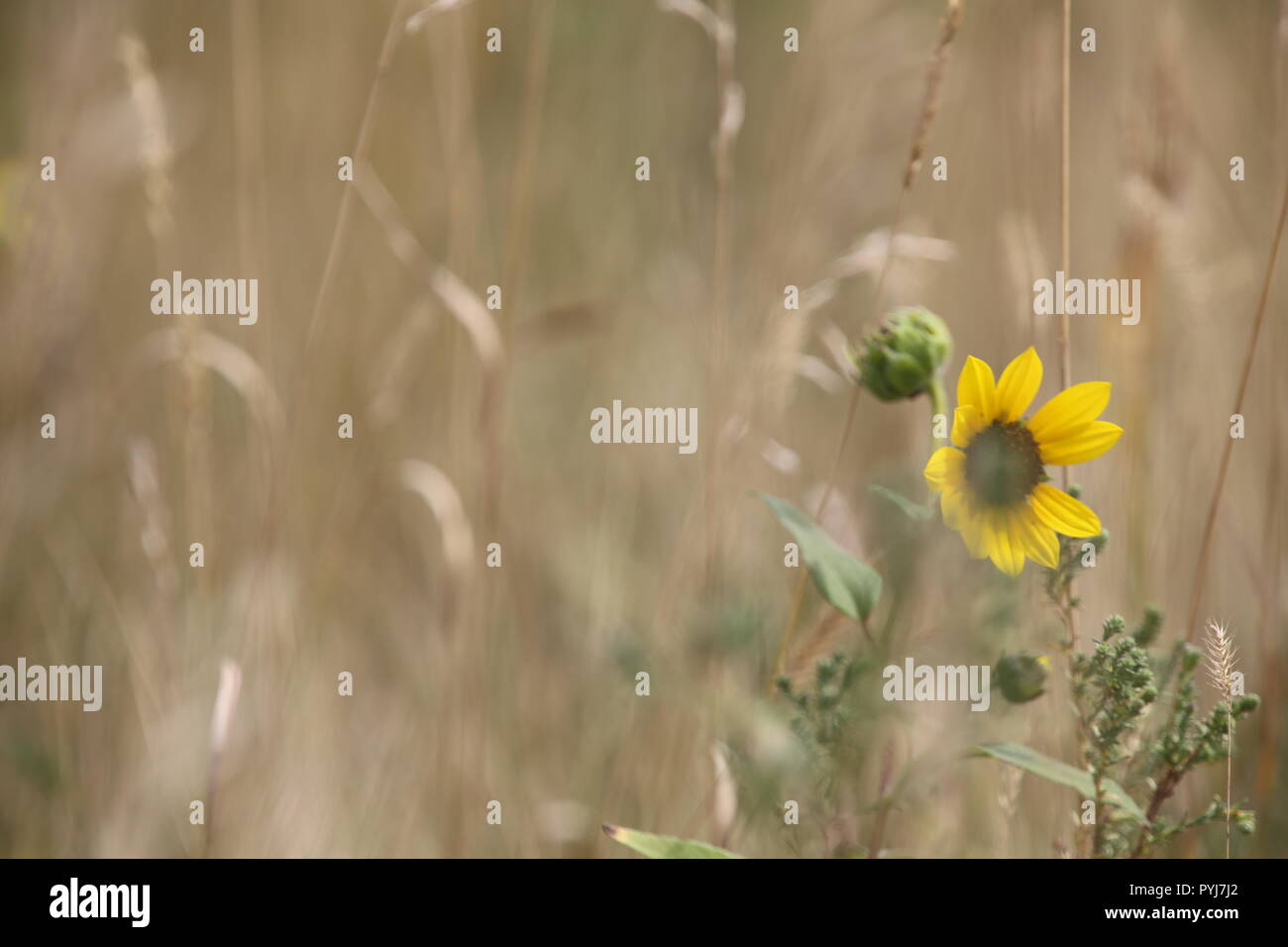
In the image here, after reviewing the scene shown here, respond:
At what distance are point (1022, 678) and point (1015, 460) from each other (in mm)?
164

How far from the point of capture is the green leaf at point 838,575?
2.29ft

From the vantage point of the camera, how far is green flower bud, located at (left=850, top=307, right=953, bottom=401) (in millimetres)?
761

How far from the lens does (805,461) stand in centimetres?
172

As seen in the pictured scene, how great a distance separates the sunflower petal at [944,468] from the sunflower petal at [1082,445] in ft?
0.20

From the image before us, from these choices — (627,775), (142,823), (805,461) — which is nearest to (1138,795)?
(627,775)

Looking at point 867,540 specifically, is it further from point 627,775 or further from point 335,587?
point 335,587

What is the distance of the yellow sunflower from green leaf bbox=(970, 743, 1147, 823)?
0.13m

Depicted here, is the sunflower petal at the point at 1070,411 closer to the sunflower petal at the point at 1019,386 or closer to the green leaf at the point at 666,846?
the sunflower petal at the point at 1019,386

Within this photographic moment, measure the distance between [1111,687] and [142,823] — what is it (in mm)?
1023
